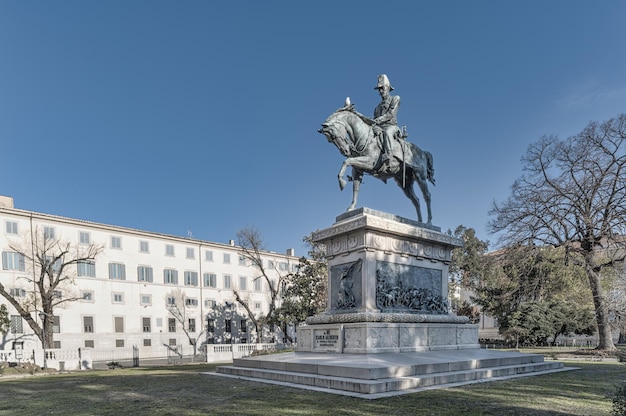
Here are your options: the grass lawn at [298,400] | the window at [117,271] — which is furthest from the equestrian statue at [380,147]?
the window at [117,271]

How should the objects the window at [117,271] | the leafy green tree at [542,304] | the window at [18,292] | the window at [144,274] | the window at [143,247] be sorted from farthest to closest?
the window at [143,247]
the window at [144,274]
the window at [117,271]
the window at [18,292]
the leafy green tree at [542,304]

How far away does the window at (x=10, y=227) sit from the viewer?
45.3 metres

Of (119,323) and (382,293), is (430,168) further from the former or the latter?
(119,323)

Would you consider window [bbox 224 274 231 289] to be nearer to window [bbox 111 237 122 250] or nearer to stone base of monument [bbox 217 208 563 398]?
window [bbox 111 237 122 250]

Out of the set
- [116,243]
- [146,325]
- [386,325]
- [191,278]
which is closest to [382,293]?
[386,325]

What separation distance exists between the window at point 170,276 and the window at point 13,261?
1593cm

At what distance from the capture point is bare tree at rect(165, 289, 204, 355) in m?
57.8

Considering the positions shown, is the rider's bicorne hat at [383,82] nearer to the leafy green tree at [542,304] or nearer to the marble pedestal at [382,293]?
the marble pedestal at [382,293]

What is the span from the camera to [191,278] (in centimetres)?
6047

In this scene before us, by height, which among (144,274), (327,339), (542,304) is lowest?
(542,304)

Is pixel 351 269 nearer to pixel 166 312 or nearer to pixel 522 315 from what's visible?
pixel 522 315

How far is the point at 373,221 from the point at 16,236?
45.1m

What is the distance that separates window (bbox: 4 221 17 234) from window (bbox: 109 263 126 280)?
10631 mm

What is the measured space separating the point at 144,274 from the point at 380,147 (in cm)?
4713
